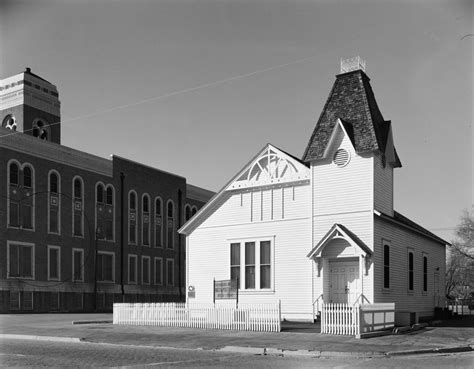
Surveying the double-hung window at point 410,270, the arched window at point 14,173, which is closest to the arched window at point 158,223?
the arched window at point 14,173

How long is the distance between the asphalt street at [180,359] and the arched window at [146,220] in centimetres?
4206

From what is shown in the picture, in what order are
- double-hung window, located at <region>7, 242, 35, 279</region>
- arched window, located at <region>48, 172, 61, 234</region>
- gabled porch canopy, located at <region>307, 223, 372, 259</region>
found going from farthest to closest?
arched window, located at <region>48, 172, 61, 234</region>
double-hung window, located at <region>7, 242, 35, 279</region>
gabled porch canopy, located at <region>307, 223, 372, 259</region>

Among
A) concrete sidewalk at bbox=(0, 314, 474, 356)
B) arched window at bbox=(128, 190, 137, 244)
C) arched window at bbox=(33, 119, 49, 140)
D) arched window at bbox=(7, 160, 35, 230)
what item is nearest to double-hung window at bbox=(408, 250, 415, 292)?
concrete sidewalk at bbox=(0, 314, 474, 356)

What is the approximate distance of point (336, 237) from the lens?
2784cm

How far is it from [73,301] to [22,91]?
23.0 m

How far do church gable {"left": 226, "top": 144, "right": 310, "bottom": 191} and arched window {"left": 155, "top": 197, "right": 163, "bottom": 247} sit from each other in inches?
1282

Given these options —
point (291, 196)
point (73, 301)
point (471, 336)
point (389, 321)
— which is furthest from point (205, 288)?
point (73, 301)

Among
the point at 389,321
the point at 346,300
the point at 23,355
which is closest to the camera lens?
the point at 23,355

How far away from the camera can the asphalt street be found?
15297mm

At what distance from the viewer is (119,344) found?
21.0m

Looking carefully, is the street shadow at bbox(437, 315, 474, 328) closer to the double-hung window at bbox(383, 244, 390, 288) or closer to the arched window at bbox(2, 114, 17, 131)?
the double-hung window at bbox(383, 244, 390, 288)

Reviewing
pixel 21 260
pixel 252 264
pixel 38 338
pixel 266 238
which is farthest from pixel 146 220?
pixel 38 338

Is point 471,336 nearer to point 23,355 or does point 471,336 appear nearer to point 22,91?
point 23,355

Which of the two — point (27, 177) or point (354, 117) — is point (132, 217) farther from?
point (354, 117)
